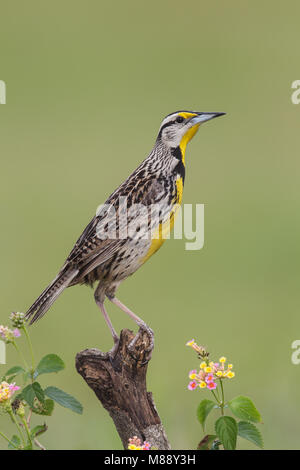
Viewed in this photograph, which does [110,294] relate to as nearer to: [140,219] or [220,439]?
[140,219]

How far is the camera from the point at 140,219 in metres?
3.14

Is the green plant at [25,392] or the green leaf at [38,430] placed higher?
the green plant at [25,392]

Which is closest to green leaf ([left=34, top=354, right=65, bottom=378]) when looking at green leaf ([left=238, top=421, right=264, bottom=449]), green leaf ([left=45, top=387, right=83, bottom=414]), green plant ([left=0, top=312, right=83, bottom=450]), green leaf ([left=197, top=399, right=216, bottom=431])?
green plant ([left=0, top=312, right=83, bottom=450])

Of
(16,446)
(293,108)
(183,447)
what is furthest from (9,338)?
(293,108)

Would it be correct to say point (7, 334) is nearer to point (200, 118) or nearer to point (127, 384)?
point (127, 384)

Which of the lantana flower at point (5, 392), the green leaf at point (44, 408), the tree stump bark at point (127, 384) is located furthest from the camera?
the tree stump bark at point (127, 384)

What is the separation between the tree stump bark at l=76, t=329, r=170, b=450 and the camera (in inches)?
110

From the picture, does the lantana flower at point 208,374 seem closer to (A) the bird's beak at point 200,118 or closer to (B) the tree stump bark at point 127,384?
(B) the tree stump bark at point 127,384

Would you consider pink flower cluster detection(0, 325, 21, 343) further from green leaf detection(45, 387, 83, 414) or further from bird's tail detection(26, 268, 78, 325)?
bird's tail detection(26, 268, 78, 325)

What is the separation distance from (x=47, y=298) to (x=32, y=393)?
49cm

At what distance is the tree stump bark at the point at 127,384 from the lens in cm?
280

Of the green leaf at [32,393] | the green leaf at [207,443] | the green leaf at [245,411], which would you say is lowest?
the green leaf at [207,443]
